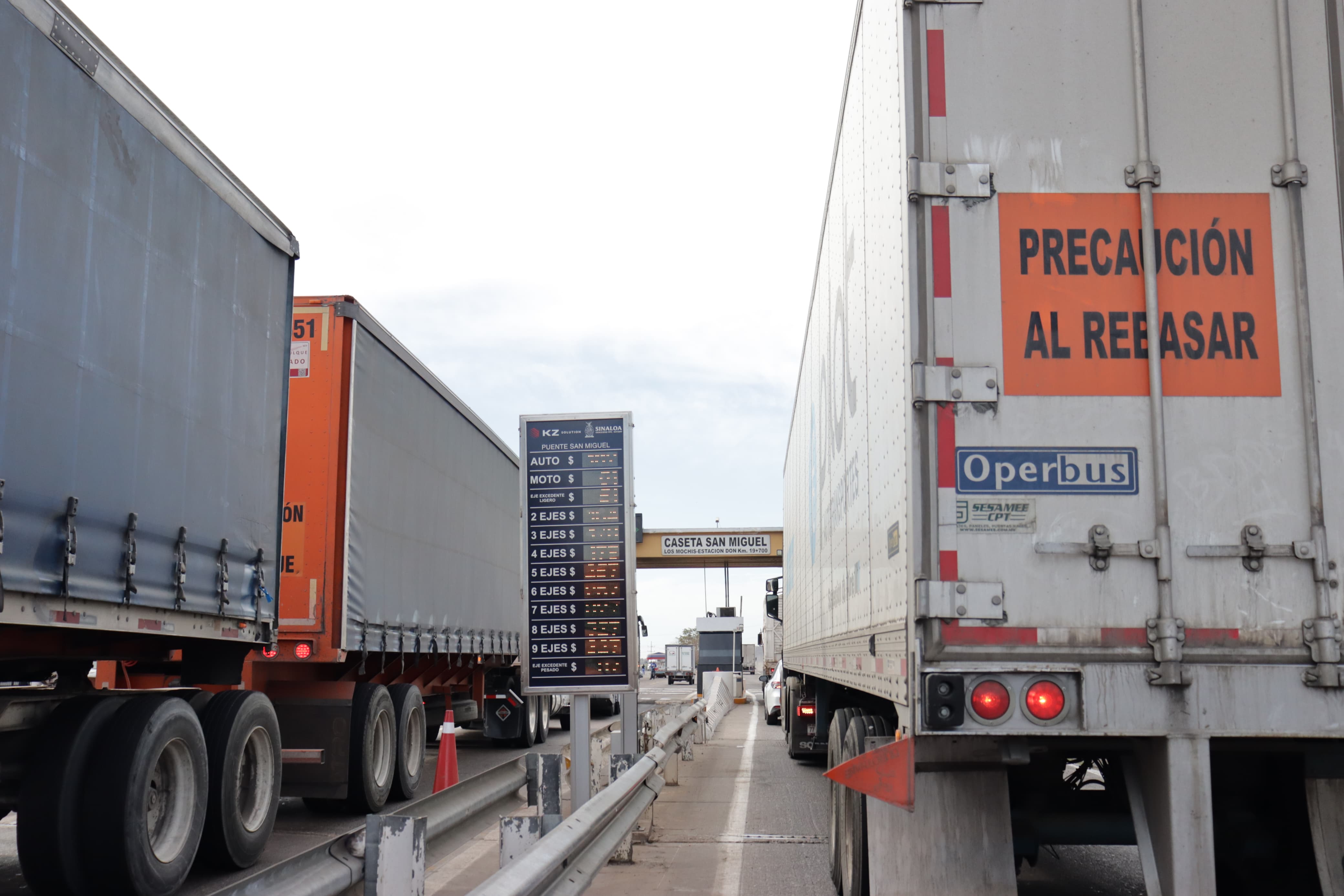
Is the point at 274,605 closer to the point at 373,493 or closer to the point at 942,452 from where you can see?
the point at 373,493

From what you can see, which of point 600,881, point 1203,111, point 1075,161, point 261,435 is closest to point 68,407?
point 261,435

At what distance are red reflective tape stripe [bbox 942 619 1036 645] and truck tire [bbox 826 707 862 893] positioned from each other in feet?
7.67

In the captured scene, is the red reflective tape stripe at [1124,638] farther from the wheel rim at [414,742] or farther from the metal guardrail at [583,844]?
the wheel rim at [414,742]

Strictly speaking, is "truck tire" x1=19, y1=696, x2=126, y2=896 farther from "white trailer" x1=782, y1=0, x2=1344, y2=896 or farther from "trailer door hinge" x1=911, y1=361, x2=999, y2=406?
"trailer door hinge" x1=911, y1=361, x2=999, y2=406

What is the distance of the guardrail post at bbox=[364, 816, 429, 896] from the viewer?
4.57 m

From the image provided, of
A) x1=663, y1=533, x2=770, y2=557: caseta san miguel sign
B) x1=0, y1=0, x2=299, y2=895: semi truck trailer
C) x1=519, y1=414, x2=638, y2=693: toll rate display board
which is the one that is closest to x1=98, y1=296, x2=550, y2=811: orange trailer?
x1=519, y1=414, x2=638, y2=693: toll rate display board

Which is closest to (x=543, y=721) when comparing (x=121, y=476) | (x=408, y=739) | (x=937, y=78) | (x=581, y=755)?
(x=408, y=739)

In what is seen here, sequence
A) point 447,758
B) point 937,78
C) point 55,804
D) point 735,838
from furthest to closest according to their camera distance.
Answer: point 447,758, point 735,838, point 55,804, point 937,78

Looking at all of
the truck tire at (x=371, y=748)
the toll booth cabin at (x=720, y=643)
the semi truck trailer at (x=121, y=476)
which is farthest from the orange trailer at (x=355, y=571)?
the toll booth cabin at (x=720, y=643)

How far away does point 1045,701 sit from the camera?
14.8ft

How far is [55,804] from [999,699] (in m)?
5.15

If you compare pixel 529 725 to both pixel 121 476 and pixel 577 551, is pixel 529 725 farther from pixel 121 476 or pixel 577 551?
pixel 121 476

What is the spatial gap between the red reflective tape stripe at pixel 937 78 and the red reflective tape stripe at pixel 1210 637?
2269mm

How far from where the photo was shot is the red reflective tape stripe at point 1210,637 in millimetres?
4500
